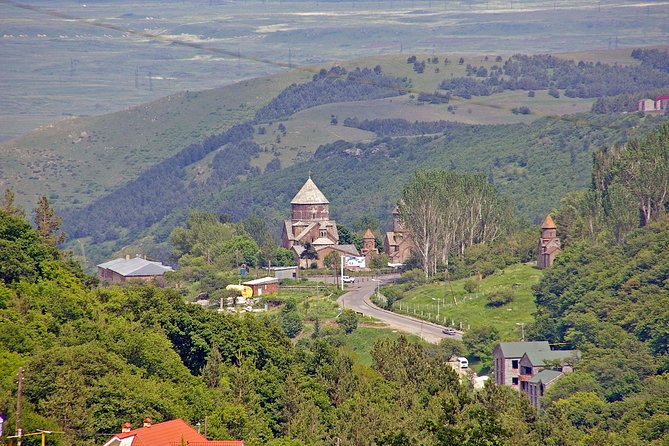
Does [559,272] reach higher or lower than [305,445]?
lower

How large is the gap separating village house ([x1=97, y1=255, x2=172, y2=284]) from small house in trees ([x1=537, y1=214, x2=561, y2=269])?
34473mm

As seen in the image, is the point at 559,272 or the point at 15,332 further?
the point at 559,272

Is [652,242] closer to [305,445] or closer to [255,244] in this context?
[255,244]

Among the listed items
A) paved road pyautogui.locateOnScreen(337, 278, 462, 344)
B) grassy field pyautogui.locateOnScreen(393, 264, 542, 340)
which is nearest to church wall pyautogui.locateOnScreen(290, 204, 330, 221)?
paved road pyautogui.locateOnScreen(337, 278, 462, 344)

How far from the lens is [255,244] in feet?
532

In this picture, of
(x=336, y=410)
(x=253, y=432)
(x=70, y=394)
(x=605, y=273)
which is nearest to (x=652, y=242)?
(x=605, y=273)

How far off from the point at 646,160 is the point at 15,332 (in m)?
75.2

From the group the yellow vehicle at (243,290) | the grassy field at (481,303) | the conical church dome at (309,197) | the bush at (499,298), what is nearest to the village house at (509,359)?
the grassy field at (481,303)

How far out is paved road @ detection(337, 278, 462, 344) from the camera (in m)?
122

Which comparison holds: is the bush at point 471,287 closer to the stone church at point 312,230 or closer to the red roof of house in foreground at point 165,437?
the stone church at point 312,230

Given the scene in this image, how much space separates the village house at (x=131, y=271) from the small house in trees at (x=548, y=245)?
1357 inches

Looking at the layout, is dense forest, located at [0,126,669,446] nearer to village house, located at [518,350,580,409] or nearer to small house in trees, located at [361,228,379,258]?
village house, located at [518,350,580,409]

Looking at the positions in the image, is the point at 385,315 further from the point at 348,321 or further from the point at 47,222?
the point at 47,222

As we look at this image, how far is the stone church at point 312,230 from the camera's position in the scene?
16125 centimetres
